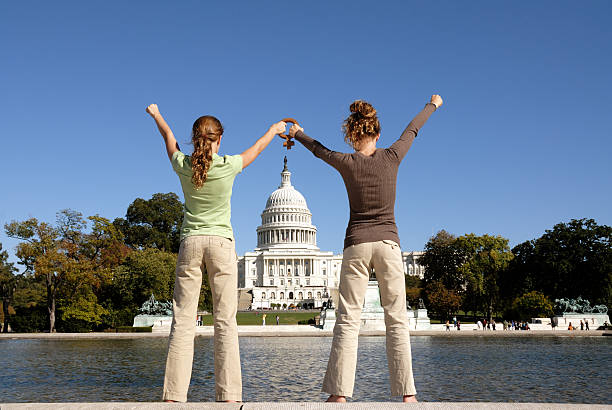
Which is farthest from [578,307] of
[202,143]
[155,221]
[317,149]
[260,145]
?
[155,221]

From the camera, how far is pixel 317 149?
555 centimetres

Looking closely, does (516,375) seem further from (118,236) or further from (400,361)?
(118,236)

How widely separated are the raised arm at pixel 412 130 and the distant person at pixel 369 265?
0.01m

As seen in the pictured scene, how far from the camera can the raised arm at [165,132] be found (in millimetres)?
5738

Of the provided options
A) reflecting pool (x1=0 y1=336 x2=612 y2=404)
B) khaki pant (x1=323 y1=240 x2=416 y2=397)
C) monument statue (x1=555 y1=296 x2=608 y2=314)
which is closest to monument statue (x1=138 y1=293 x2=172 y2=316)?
reflecting pool (x1=0 y1=336 x2=612 y2=404)

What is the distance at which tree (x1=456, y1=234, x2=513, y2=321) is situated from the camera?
197 feet

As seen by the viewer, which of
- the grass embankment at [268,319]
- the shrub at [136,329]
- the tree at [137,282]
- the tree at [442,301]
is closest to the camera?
the shrub at [136,329]

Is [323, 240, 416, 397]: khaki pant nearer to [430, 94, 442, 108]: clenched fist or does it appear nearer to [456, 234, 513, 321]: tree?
[430, 94, 442, 108]: clenched fist

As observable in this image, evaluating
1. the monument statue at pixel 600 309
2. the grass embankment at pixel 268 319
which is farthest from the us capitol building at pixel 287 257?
the monument statue at pixel 600 309

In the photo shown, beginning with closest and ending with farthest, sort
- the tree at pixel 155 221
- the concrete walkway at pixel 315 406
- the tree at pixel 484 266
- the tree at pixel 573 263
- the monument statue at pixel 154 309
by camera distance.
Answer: the concrete walkway at pixel 315 406 → the monument statue at pixel 154 309 → the tree at pixel 573 263 → the tree at pixel 484 266 → the tree at pixel 155 221

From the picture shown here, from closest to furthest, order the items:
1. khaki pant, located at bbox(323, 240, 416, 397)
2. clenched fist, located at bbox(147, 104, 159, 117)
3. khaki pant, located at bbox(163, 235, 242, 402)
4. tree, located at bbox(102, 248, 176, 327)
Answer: khaki pant, located at bbox(323, 240, 416, 397) → khaki pant, located at bbox(163, 235, 242, 402) → clenched fist, located at bbox(147, 104, 159, 117) → tree, located at bbox(102, 248, 176, 327)

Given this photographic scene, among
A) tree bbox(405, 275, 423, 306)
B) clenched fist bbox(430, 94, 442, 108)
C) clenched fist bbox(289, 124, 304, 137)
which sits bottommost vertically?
clenched fist bbox(289, 124, 304, 137)

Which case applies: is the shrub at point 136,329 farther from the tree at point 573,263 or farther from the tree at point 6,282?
the tree at point 573,263

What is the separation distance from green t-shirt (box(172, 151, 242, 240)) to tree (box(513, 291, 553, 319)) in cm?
5043
